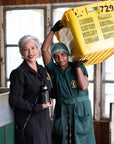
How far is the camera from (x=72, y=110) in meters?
2.10

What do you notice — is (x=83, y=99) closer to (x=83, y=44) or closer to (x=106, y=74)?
(x=83, y=44)

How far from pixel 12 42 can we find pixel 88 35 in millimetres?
1739

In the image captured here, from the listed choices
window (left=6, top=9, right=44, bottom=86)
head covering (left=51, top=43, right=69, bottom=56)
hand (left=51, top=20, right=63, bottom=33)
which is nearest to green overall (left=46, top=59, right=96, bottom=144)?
head covering (left=51, top=43, right=69, bottom=56)

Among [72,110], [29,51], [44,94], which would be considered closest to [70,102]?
[72,110]

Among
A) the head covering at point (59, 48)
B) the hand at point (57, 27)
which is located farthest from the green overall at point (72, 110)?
the hand at point (57, 27)

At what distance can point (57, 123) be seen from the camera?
214 centimetres

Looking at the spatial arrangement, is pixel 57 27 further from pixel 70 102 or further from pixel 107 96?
pixel 107 96

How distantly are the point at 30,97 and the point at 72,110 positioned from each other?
522 millimetres

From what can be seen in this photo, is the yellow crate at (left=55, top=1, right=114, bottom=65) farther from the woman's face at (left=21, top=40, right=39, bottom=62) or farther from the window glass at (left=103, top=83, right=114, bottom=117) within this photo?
the window glass at (left=103, top=83, right=114, bottom=117)

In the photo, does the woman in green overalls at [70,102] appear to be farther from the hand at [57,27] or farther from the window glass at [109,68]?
the window glass at [109,68]

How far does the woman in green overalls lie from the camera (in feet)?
6.86

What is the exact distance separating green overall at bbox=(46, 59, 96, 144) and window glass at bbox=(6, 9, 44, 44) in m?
1.26

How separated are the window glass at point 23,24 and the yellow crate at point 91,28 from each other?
1.35 meters

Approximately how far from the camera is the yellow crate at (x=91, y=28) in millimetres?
1860
